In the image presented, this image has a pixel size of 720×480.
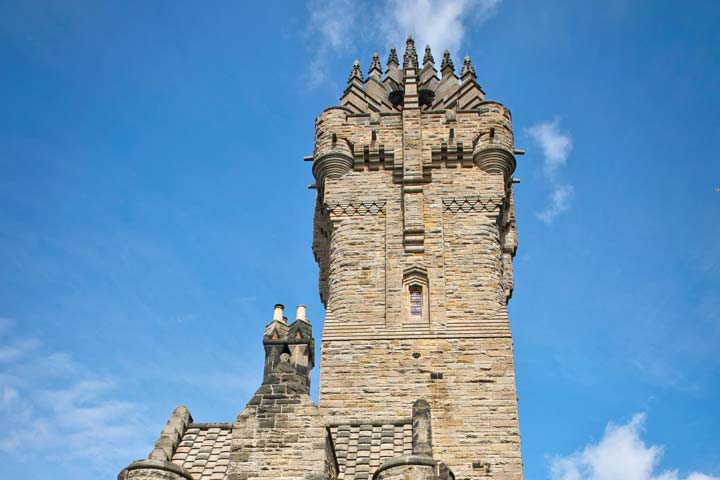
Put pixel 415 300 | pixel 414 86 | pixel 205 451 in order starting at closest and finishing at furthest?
pixel 205 451, pixel 415 300, pixel 414 86

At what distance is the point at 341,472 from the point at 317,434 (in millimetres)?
1037

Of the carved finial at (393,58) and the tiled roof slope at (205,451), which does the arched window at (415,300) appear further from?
the carved finial at (393,58)

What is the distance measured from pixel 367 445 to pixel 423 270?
27.6 feet

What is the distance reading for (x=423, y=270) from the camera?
21.3m

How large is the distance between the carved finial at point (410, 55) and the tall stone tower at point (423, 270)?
277cm

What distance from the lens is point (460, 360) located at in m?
19.7

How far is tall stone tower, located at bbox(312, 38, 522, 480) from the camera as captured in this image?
19.0 meters

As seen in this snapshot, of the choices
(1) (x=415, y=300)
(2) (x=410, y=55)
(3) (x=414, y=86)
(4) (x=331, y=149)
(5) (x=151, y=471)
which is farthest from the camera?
(2) (x=410, y=55)

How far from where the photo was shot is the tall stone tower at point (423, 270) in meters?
19.0

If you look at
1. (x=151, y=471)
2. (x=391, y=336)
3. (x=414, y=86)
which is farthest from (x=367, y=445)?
(x=414, y=86)

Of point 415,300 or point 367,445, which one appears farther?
point 415,300

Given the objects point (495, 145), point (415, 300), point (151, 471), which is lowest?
point (151, 471)

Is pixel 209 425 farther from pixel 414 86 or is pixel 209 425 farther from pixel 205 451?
pixel 414 86

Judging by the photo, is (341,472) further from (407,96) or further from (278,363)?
(407,96)
